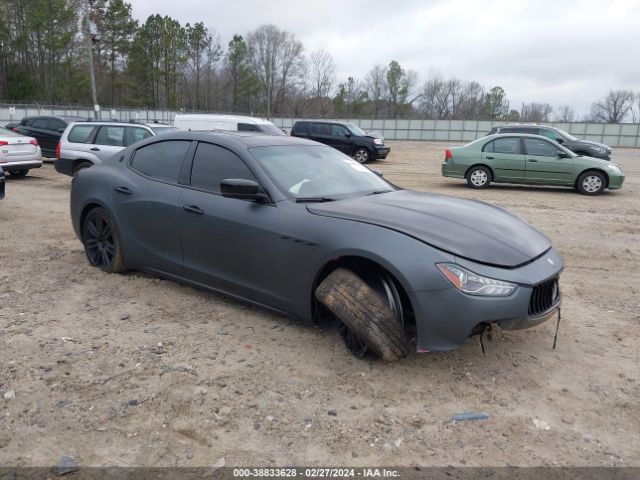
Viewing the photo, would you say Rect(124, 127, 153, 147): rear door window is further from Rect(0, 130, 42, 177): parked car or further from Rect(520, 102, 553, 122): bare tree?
Rect(520, 102, 553, 122): bare tree

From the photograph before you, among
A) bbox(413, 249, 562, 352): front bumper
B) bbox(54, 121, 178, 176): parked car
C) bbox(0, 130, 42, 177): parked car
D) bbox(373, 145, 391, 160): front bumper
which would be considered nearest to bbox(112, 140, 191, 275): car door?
bbox(413, 249, 562, 352): front bumper

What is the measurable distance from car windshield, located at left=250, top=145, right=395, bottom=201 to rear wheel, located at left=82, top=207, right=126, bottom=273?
1.88 meters

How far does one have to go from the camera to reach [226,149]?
14.5 feet

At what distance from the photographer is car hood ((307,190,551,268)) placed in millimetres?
3330

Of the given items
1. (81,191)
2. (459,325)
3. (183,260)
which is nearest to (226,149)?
(183,260)

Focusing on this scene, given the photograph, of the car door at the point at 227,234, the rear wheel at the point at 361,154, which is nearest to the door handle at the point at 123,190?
the car door at the point at 227,234

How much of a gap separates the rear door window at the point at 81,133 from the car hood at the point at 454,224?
953cm

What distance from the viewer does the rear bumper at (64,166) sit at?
37.3ft

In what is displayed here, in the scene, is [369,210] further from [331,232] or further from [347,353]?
[347,353]

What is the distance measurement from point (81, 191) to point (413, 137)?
52.3m

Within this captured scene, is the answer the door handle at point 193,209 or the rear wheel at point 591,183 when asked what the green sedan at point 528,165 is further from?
the door handle at point 193,209

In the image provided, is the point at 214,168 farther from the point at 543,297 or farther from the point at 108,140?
the point at 108,140

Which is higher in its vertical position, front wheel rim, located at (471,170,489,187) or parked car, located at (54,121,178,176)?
parked car, located at (54,121,178,176)

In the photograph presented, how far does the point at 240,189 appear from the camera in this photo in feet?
12.7
